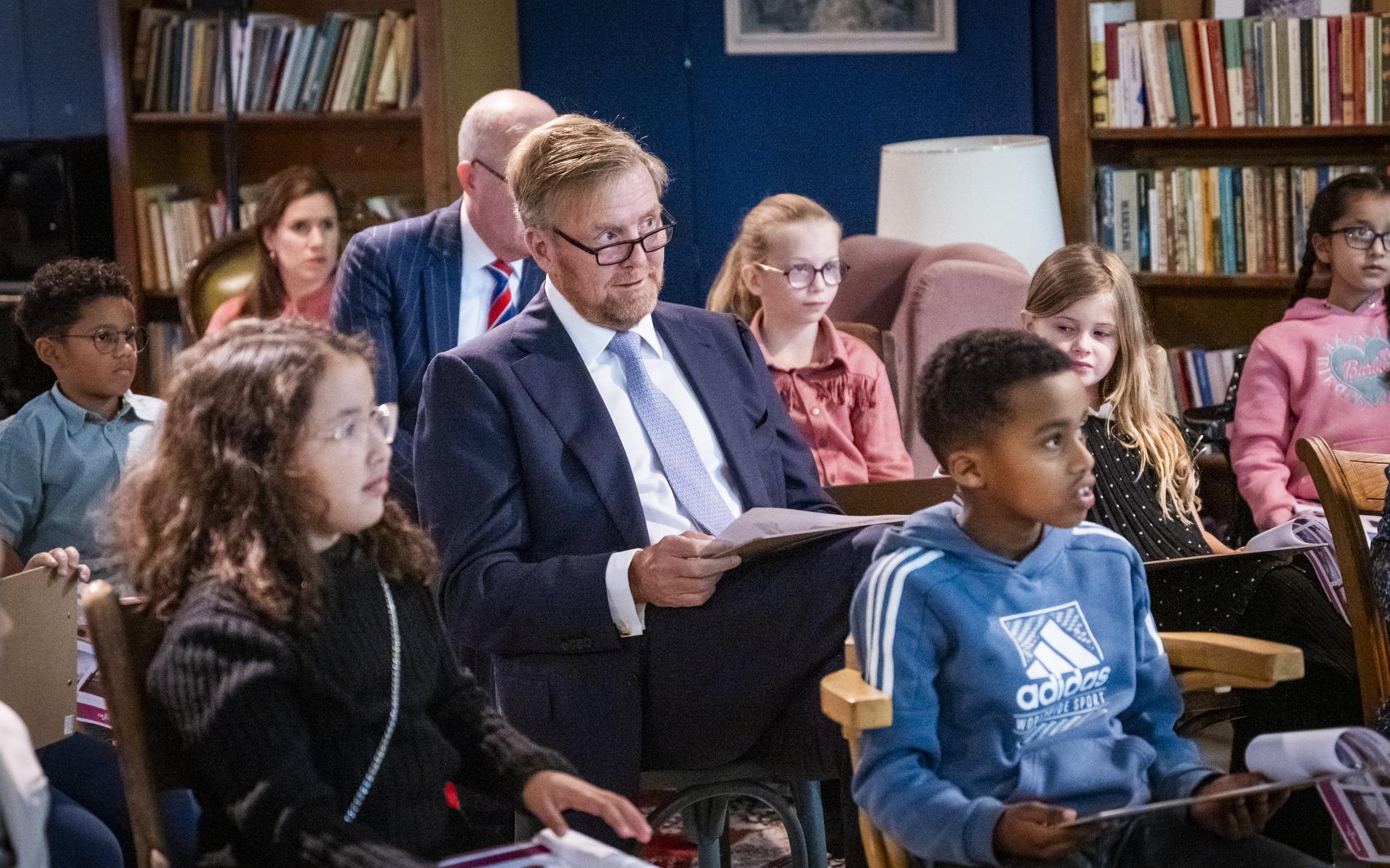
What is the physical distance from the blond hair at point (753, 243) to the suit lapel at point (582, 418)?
3.91 feet

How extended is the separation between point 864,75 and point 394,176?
1514mm

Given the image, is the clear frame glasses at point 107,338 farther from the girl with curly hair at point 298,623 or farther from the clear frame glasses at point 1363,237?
the clear frame glasses at point 1363,237

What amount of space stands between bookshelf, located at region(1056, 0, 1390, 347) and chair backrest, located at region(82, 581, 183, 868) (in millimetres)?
3241

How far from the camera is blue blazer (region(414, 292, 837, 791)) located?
2.02m

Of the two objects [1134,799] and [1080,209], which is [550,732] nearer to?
[1134,799]

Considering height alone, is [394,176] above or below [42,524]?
above

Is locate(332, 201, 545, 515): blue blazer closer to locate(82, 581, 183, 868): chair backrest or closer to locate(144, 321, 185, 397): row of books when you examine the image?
locate(82, 581, 183, 868): chair backrest

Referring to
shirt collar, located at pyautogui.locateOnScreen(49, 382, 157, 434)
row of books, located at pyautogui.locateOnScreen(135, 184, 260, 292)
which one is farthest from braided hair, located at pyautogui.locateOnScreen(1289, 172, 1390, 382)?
row of books, located at pyautogui.locateOnScreen(135, 184, 260, 292)

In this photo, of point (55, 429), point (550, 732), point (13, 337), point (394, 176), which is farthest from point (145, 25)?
point (550, 732)

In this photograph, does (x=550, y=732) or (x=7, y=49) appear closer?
(x=550, y=732)

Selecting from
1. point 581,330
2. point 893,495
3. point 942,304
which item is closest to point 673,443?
point 581,330

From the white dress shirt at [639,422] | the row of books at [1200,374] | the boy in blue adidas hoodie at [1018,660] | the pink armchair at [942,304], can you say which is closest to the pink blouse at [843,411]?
the pink armchair at [942,304]

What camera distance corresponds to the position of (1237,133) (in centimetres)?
405

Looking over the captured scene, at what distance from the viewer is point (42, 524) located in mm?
2645
